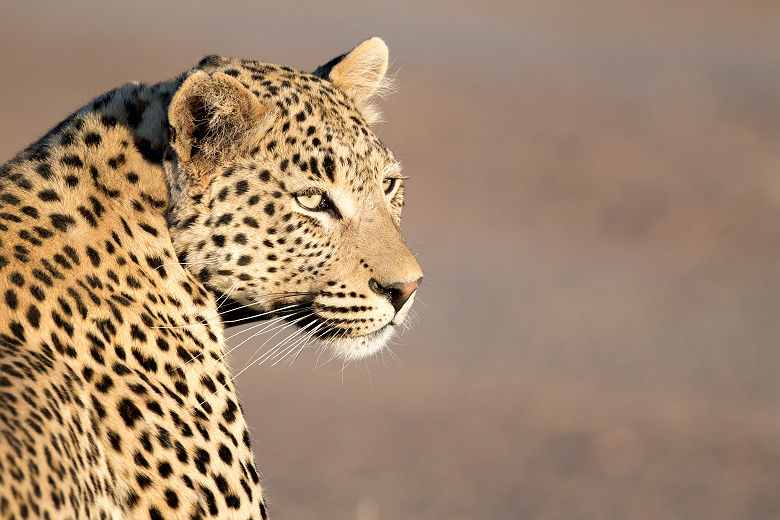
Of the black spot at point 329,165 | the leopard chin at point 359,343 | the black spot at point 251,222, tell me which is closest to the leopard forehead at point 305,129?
the black spot at point 329,165

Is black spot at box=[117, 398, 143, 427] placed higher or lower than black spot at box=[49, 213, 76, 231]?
lower

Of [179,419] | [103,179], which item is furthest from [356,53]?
[179,419]

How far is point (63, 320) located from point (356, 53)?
2908 mm

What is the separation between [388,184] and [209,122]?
136cm

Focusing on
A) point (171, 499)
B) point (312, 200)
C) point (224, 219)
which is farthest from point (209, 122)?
point (171, 499)

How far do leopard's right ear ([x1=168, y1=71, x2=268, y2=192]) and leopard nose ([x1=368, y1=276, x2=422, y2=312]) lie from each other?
0.97m

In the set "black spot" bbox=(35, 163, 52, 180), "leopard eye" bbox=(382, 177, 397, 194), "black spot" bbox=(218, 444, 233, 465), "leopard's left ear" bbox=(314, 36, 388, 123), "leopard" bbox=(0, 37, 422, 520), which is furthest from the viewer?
"leopard's left ear" bbox=(314, 36, 388, 123)

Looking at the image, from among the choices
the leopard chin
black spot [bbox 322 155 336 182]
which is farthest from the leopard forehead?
the leopard chin

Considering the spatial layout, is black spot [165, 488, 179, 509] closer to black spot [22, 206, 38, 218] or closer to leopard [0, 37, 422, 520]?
leopard [0, 37, 422, 520]

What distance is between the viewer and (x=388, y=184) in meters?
7.36

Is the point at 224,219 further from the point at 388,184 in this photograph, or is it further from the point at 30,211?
the point at 388,184

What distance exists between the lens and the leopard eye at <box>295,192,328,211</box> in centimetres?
670

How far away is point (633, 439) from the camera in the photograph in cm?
1825

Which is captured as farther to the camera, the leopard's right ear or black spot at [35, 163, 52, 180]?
the leopard's right ear
